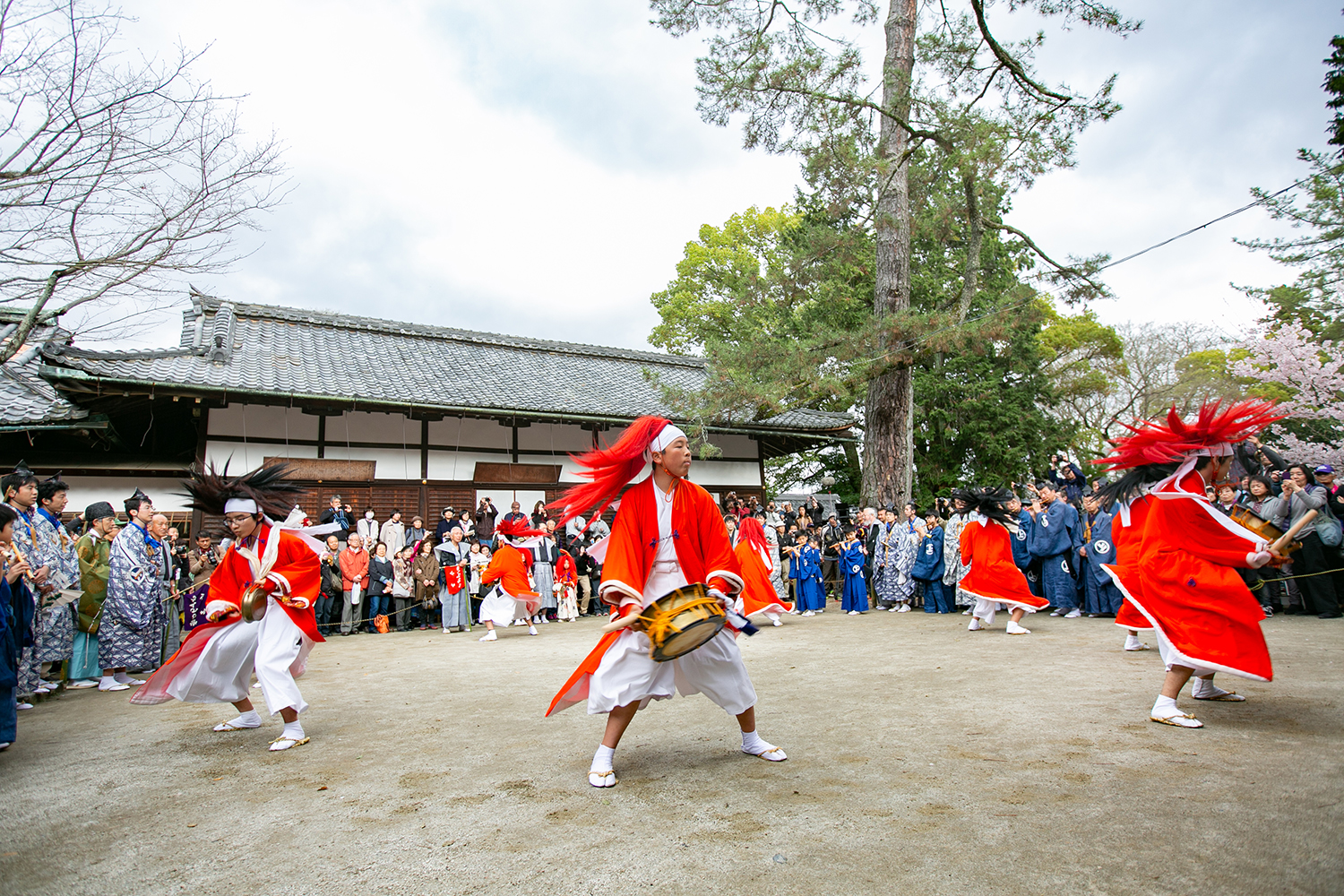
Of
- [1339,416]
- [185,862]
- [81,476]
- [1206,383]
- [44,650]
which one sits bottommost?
[185,862]

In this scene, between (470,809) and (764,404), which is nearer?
(470,809)

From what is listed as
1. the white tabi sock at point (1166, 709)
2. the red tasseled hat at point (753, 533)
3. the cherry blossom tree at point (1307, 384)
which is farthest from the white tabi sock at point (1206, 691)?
the cherry blossom tree at point (1307, 384)

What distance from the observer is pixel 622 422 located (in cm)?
1437

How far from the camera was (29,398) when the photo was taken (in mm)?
11562

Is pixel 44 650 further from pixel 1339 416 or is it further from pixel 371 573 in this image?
pixel 1339 416

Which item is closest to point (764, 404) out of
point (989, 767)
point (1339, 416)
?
point (989, 767)

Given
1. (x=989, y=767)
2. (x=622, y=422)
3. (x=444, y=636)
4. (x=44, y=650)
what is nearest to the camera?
(x=989, y=767)

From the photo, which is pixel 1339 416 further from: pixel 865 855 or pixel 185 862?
pixel 185 862

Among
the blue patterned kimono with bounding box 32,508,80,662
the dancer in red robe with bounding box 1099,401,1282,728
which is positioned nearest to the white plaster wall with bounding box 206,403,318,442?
the blue patterned kimono with bounding box 32,508,80,662

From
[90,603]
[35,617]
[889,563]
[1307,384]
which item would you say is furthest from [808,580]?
[1307,384]

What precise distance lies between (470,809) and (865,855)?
1.63 meters

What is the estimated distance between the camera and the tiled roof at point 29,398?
1042 cm

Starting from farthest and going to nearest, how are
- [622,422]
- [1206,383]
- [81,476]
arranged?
[1206,383] < [622,422] < [81,476]

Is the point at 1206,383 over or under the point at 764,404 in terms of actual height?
over
